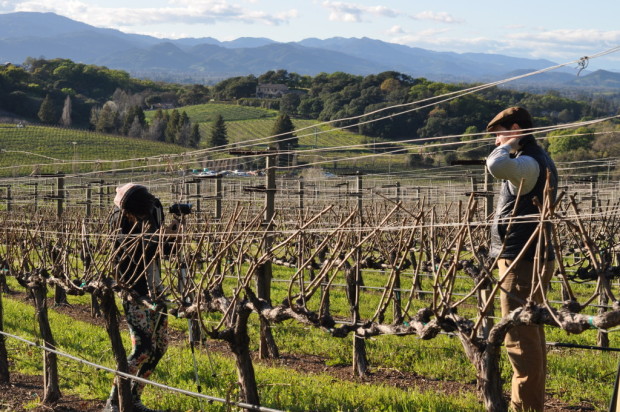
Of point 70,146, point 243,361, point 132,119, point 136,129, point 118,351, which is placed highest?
point 132,119

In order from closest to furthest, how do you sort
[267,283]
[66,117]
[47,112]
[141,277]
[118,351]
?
1. [118,351]
2. [141,277]
3. [267,283]
4. [47,112]
5. [66,117]

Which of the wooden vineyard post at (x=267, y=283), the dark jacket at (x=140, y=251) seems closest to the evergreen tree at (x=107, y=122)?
the wooden vineyard post at (x=267, y=283)

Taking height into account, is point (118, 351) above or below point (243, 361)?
below

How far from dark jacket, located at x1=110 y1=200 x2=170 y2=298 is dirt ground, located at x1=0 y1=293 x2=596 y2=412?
115 cm

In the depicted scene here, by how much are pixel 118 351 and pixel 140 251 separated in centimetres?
77

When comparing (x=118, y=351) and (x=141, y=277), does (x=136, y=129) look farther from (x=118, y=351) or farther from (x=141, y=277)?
(x=118, y=351)

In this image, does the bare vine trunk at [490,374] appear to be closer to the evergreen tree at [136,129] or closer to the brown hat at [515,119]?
the brown hat at [515,119]

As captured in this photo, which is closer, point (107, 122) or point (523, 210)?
point (523, 210)

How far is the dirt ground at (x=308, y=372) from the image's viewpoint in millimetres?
5891

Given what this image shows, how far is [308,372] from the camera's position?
7027 mm

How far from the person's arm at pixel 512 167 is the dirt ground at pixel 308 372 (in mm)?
2035

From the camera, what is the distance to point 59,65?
107 meters

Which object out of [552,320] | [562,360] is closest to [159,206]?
[552,320]

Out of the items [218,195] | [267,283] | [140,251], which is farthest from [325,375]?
[218,195]
